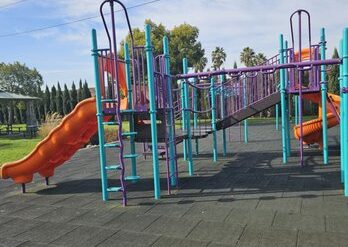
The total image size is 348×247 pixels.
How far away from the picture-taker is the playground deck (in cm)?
416

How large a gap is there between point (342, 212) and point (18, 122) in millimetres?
43973

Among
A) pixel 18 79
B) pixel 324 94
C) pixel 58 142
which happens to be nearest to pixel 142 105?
pixel 58 142

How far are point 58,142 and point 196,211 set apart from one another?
10.1 feet

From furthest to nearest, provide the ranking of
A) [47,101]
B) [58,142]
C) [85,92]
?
[47,101] < [85,92] < [58,142]

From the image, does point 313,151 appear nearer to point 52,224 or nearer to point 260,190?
point 260,190

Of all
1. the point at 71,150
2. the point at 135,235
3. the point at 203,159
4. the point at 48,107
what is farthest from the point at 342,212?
the point at 48,107

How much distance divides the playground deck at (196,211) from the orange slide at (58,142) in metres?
0.42

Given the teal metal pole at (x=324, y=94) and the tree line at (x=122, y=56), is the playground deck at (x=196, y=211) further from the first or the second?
the tree line at (x=122, y=56)

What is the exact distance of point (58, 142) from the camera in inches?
273

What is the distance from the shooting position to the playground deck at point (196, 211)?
13.6 feet

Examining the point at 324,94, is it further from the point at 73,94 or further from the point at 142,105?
the point at 73,94

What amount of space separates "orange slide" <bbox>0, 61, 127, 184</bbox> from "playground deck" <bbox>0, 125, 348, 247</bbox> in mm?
418

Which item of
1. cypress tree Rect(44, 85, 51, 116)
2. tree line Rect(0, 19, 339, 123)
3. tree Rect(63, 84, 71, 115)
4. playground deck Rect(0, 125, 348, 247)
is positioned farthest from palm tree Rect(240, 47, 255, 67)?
playground deck Rect(0, 125, 348, 247)

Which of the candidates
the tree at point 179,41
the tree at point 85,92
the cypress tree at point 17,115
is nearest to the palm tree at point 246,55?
the tree at point 179,41
